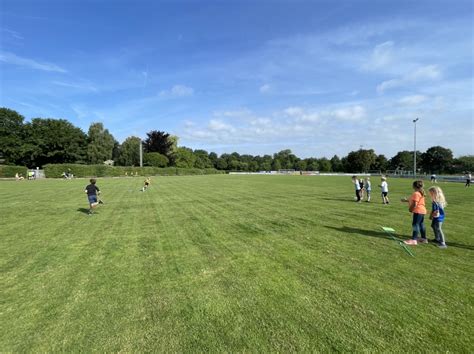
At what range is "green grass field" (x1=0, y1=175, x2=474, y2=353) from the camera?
148 inches

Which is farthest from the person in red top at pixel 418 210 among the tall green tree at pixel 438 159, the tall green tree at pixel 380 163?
the tall green tree at pixel 380 163

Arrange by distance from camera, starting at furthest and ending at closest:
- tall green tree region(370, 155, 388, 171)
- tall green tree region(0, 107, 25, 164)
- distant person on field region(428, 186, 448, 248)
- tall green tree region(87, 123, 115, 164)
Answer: tall green tree region(370, 155, 388, 171), tall green tree region(87, 123, 115, 164), tall green tree region(0, 107, 25, 164), distant person on field region(428, 186, 448, 248)

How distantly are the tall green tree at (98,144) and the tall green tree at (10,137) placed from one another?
1636 centimetres

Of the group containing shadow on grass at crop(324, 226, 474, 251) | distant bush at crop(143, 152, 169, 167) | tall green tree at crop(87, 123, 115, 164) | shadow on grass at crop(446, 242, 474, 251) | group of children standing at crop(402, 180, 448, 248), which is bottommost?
shadow on grass at crop(446, 242, 474, 251)

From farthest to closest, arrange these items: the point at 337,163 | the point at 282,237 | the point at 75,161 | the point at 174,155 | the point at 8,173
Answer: the point at 337,163
the point at 174,155
the point at 75,161
the point at 8,173
the point at 282,237

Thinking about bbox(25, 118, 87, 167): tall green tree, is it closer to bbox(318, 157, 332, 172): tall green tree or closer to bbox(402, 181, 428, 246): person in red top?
bbox(402, 181, 428, 246): person in red top

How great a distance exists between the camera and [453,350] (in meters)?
3.49

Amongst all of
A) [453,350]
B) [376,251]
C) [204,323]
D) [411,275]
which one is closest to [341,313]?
[453,350]

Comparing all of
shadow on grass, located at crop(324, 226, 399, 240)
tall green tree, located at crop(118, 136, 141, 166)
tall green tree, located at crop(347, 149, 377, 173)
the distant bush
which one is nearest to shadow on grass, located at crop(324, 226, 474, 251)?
shadow on grass, located at crop(324, 226, 399, 240)

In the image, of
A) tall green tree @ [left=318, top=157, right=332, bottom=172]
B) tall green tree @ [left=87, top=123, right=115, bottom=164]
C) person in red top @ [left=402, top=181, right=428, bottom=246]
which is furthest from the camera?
tall green tree @ [left=318, top=157, right=332, bottom=172]

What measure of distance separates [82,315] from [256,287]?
2898 millimetres

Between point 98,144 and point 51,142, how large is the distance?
1250 centimetres

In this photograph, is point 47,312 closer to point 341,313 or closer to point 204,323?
point 204,323

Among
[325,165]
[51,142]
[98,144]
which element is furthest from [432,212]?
[325,165]
